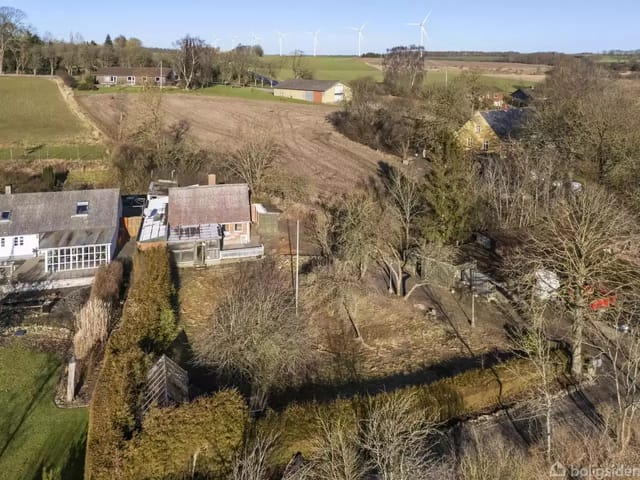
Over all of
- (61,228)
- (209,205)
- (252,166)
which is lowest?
(61,228)

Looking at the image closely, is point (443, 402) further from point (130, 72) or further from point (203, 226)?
point (130, 72)

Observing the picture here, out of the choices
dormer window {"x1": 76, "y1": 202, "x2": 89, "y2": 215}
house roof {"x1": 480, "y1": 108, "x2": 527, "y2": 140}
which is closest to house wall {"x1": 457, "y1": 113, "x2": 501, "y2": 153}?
house roof {"x1": 480, "y1": 108, "x2": 527, "y2": 140}

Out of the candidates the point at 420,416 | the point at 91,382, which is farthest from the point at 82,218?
the point at 420,416

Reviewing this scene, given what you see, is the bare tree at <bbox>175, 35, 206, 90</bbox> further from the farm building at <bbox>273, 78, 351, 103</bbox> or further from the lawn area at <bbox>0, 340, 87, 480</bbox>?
the lawn area at <bbox>0, 340, 87, 480</bbox>

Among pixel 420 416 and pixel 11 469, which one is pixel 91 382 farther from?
pixel 420 416

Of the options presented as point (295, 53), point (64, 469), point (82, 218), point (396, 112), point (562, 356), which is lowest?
point (64, 469)

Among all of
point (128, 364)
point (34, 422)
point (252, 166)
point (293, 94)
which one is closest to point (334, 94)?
point (293, 94)
